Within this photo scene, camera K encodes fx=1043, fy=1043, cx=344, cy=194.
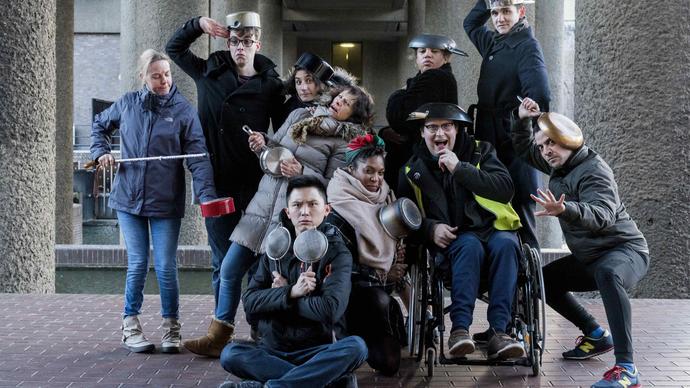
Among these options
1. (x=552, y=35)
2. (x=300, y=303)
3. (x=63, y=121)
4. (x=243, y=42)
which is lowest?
(x=300, y=303)

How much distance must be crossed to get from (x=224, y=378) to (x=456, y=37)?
328 inches

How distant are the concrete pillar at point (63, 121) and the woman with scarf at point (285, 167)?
856 cm

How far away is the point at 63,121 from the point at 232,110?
846 centimetres

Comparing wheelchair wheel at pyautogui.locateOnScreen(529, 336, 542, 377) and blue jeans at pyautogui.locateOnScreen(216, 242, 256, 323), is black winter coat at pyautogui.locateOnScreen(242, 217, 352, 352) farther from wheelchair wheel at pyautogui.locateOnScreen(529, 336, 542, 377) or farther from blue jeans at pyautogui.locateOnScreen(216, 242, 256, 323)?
wheelchair wheel at pyautogui.locateOnScreen(529, 336, 542, 377)

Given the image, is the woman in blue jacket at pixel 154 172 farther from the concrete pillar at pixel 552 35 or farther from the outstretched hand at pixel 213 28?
the concrete pillar at pixel 552 35

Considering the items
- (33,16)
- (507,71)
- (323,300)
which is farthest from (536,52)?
(33,16)

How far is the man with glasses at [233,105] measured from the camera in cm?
618

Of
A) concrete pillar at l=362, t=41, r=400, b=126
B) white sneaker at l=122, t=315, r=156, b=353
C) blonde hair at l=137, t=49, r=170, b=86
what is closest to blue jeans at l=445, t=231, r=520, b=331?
white sneaker at l=122, t=315, r=156, b=353

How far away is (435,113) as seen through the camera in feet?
18.2

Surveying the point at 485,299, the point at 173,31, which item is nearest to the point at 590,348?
the point at 485,299

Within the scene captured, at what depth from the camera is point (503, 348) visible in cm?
520

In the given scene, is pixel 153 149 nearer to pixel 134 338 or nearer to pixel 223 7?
pixel 134 338

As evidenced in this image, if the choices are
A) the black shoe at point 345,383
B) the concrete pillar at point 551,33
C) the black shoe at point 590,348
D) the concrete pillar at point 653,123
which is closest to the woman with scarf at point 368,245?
the black shoe at point 345,383

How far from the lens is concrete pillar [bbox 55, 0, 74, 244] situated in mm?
14016
